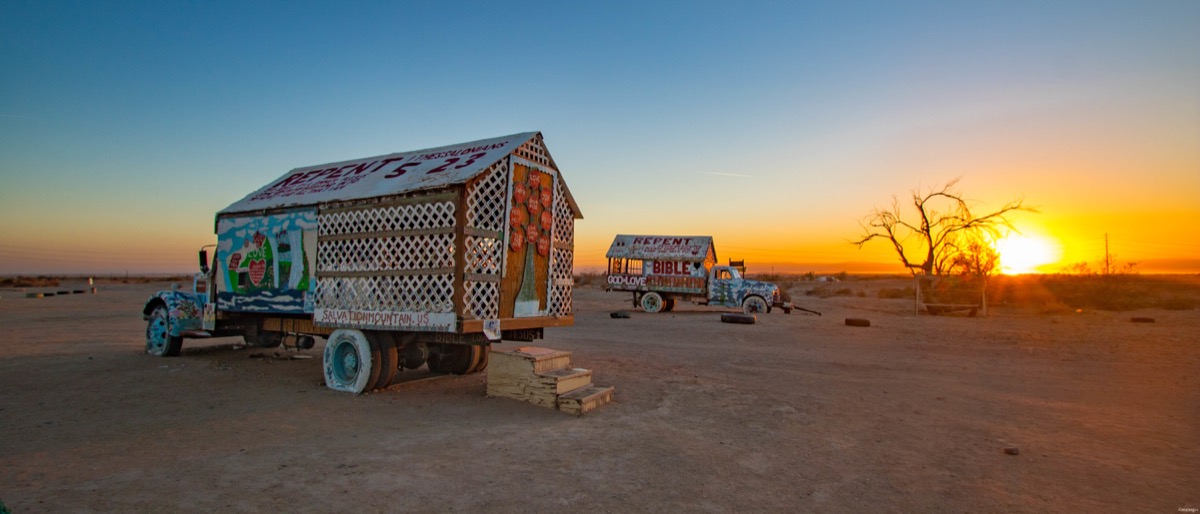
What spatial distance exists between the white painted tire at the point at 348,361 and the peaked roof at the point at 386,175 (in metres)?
2.02

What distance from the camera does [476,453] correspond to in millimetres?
5891

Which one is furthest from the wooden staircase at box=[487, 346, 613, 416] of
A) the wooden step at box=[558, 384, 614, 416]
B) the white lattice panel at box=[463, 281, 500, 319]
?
the white lattice panel at box=[463, 281, 500, 319]

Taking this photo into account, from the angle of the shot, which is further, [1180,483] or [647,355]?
[647,355]

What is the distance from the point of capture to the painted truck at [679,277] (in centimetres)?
2781

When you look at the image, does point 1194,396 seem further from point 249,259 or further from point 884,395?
point 249,259

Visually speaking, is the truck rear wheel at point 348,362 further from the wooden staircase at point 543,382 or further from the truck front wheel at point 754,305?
the truck front wheel at point 754,305

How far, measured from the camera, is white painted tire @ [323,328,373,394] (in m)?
8.71

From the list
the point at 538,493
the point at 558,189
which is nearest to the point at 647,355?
the point at 558,189

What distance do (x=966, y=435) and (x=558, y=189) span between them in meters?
6.25

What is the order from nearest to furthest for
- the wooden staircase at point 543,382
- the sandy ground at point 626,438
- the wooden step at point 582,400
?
the sandy ground at point 626,438
the wooden step at point 582,400
the wooden staircase at point 543,382

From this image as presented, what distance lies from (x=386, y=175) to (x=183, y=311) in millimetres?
5618

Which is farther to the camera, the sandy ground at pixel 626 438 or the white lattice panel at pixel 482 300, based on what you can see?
A: the white lattice panel at pixel 482 300

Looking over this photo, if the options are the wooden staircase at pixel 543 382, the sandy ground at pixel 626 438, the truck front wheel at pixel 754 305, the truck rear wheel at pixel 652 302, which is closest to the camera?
the sandy ground at pixel 626 438

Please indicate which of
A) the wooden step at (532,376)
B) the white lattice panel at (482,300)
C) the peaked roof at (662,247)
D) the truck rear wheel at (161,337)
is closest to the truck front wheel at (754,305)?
the peaked roof at (662,247)
